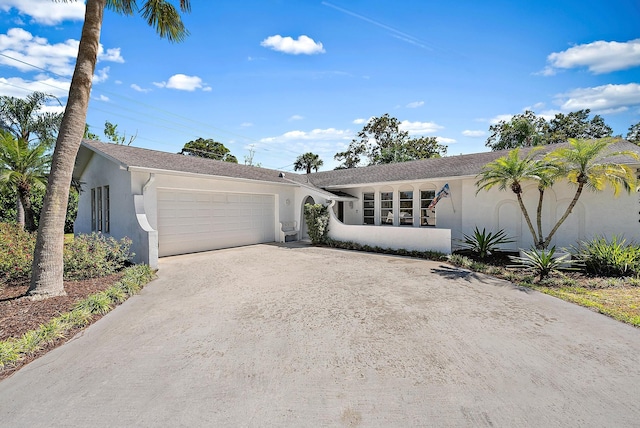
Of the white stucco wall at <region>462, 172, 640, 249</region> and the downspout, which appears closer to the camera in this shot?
the white stucco wall at <region>462, 172, 640, 249</region>

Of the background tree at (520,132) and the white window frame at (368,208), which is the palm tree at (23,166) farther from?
the background tree at (520,132)

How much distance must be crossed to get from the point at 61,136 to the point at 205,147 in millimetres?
39770

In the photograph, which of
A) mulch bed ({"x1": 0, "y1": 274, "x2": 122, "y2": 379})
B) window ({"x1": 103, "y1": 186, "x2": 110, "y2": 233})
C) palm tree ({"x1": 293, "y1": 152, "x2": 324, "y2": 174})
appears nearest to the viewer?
mulch bed ({"x1": 0, "y1": 274, "x2": 122, "y2": 379})

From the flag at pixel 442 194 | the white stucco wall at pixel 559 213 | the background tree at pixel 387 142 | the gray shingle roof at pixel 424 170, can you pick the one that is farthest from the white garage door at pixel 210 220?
the background tree at pixel 387 142

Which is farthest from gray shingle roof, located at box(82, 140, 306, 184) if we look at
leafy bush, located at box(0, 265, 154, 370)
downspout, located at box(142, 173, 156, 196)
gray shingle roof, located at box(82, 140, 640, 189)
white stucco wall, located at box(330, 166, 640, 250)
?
white stucco wall, located at box(330, 166, 640, 250)

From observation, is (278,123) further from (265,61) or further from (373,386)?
(373,386)

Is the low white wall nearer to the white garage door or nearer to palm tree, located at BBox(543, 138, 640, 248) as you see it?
the white garage door

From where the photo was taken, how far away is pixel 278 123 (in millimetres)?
21516

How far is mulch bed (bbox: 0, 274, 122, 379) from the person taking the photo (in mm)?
4305

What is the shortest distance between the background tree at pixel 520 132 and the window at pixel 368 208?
1838cm

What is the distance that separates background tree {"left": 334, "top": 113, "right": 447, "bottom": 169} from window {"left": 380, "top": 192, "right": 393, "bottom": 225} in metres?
18.7

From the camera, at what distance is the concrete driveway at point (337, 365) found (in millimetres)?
2727

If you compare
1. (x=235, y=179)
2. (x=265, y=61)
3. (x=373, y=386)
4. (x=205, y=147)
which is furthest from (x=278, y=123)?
(x=205, y=147)

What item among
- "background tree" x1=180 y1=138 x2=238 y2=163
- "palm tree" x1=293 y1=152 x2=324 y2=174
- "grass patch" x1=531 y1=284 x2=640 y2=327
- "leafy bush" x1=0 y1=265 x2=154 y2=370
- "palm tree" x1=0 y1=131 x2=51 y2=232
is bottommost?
"grass patch" x1=531 y1=284 x2=640 y2=327
